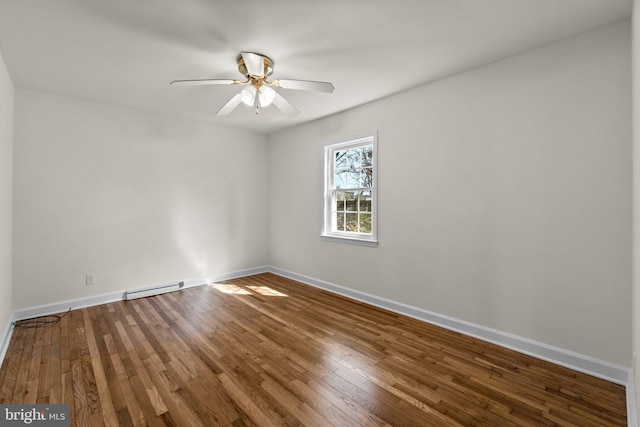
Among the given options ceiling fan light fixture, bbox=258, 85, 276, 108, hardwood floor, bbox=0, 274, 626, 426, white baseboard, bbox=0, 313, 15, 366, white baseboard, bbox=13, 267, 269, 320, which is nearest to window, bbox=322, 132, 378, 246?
hardwood floor, bbox=0, 274, 626, 426

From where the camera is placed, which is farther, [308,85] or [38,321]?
[38,321]

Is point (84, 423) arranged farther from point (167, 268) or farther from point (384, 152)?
point (384, 152)

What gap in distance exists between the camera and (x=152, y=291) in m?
4.01

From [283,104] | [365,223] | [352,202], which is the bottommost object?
[365,223]

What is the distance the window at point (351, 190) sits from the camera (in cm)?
375

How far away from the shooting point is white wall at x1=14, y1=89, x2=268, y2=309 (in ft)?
10.6

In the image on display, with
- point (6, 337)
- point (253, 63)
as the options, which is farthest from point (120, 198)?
point (253, 63)

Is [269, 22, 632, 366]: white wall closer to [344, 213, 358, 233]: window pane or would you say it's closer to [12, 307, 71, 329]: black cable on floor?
[344, 213, 358, 233]: window pane

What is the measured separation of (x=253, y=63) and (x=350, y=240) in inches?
97.2

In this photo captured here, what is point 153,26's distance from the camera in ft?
6.84

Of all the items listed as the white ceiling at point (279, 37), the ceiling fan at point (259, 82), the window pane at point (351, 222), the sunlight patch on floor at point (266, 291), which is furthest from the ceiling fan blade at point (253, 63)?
the sunlight patch on floor at point (266, 291)

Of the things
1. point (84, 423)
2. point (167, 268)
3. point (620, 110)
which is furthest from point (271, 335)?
point (620, 110)

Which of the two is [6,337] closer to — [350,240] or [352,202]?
[350,240]

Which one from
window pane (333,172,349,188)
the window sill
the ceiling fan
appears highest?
the ceiling fan
